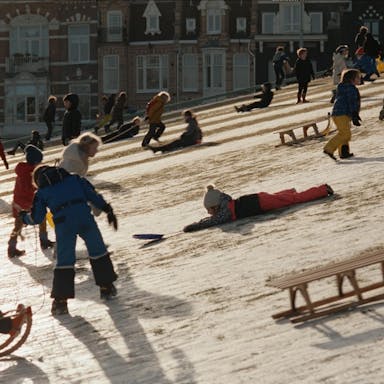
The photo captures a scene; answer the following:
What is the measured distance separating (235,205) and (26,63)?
161 feet

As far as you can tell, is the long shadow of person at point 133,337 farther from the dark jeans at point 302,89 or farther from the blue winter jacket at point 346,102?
the dark jeans at point 302,89

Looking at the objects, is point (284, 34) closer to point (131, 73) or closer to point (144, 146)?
point (131, 73)

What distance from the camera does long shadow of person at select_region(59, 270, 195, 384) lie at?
9070mm

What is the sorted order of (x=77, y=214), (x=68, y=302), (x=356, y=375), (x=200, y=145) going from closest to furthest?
1. (x=356, y=375)
2. (x=77, y=214)
3. (x=68, y=302)
4. (x=200, y=145)

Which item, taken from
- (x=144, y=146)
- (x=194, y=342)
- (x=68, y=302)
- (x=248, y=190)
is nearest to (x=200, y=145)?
(x=144, y=146)

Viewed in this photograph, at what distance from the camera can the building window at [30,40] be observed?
62.0 meters

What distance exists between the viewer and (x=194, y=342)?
32.1ft

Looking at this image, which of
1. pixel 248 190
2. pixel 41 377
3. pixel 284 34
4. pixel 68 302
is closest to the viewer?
pixel 41 377

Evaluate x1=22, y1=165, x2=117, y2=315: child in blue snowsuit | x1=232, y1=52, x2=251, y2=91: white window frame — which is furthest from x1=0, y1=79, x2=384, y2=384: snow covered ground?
x1=232, y1=52, x2=251, y2=91: white window frame

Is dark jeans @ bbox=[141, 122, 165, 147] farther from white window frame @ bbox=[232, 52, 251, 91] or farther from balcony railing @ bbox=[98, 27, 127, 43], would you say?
balcony railing @ bbox=[98, 27, 127, 43]

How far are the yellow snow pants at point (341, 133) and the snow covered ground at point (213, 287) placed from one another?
0.89 feet

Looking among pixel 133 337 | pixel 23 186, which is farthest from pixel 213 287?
pixel 23 186

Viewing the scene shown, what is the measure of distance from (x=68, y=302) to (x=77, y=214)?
1275mm

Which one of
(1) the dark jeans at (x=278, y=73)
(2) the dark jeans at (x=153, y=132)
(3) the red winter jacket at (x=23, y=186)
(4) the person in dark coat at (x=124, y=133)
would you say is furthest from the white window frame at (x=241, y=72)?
(3) the red winter jacket at (x=23, y=186)
